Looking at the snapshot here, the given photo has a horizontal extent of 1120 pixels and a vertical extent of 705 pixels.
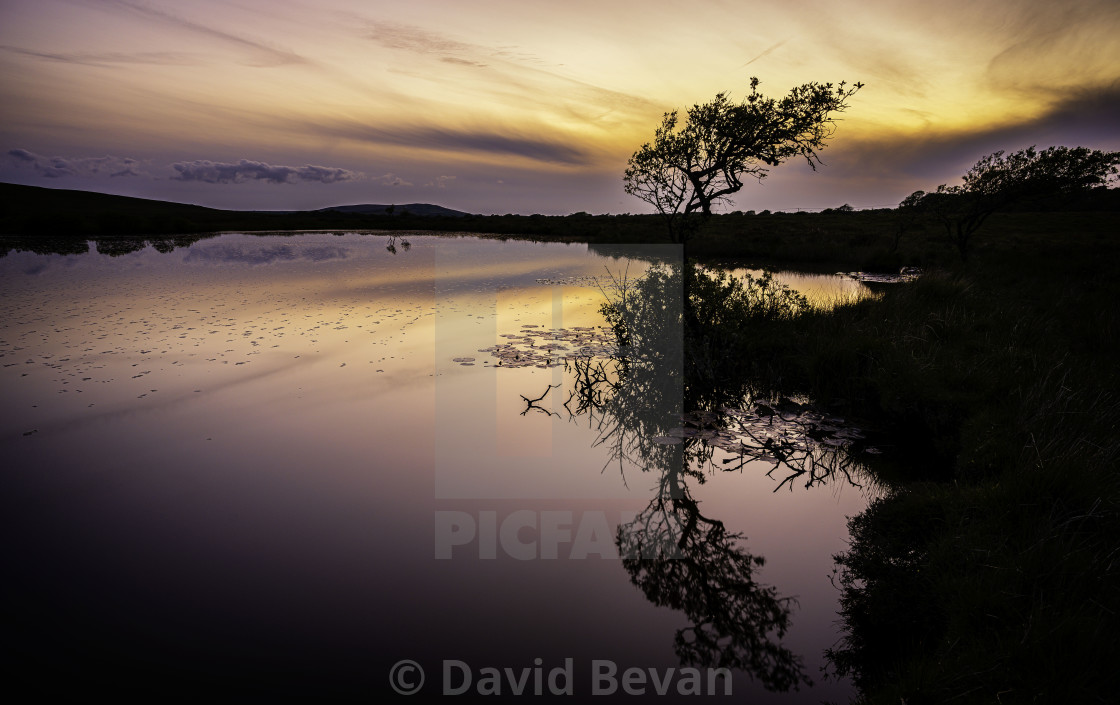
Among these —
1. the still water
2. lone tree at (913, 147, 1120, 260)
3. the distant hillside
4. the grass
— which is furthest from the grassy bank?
the distant hillside

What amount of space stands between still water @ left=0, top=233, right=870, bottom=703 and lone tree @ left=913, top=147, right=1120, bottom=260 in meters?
27.3

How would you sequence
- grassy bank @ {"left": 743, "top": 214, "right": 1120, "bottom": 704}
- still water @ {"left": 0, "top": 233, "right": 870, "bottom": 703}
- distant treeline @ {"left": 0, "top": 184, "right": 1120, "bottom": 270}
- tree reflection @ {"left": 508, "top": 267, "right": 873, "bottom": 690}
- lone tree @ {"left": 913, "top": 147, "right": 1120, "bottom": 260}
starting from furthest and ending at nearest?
1. distant treeline @ {"left": 0, "top": 184, "right": 1120, "bottom": 270}
2. lone tree @ {"left": 913, "top": 147, "right": 1120, "bottom": 260}
3. tree reflection @ {"left": 508, "top": 267, "right": 873, "bottom": 690}
4. still water @ {"left": 0, "top": 233, "right": 870, "bottom": 703}
5. grassy bank @ {"left": 743, "top": 214, "right": 1120, "bottom": 704}

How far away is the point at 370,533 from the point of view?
6328mm

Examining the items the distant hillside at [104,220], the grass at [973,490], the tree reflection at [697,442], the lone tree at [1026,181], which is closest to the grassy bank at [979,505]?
the grass at [973,490]

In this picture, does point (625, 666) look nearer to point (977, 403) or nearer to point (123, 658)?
point (123, 658)

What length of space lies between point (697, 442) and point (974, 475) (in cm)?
388

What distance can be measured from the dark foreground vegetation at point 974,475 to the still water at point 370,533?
0.76 m

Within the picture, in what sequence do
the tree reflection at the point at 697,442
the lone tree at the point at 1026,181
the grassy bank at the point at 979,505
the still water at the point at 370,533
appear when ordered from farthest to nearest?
the lone tree at the point at 1026,181 → the tree reflection at the point at 697,442 → the still water at the point at 370,533 → the grassy bank at the point at 979,505

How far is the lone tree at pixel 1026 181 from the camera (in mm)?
23750

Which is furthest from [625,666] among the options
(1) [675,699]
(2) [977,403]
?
(2) [977,403]

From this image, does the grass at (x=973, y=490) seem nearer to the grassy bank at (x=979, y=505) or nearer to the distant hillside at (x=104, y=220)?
the grassy bank at (x=979, y=505)

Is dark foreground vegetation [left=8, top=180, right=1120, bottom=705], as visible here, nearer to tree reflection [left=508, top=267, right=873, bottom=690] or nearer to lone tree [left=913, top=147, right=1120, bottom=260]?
tree reflection [left=508, top=267, right=873, bottom=690]

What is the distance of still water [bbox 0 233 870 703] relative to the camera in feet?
14.8

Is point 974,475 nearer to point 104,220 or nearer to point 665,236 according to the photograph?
point 665,236
